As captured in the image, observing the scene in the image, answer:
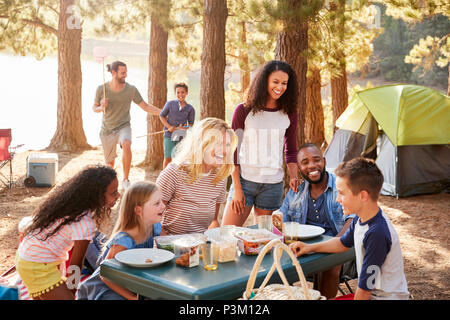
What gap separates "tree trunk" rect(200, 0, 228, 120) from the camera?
7227 millimetres

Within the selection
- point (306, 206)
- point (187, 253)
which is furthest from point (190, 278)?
point (306, 206)

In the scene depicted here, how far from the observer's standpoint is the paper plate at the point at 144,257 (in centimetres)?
214

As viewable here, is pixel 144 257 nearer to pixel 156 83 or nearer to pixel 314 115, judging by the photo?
pixel 156 83

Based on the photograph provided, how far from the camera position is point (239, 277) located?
2.07 m

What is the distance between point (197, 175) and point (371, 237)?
3.86ft

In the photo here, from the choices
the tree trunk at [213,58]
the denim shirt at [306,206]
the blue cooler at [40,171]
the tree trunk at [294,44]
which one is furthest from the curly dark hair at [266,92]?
the blue cooler at [40,171]

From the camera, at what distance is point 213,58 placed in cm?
734

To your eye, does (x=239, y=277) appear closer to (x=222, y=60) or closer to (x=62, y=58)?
(x=222, y=60)

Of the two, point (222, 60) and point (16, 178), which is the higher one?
point (222, 60)

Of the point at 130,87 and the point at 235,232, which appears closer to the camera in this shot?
the point at 235,232

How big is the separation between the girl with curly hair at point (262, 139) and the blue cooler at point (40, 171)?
4501 millimetres

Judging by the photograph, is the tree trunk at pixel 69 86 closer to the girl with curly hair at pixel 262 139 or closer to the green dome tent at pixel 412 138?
the green dome tent at pixel 412 138

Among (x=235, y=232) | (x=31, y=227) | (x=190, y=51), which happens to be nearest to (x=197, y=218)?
(x=235, y=232)
